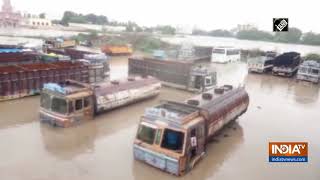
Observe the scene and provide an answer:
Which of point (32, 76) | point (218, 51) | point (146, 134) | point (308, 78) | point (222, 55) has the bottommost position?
point (146, 134)

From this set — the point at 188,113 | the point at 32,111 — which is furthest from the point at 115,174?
the point at 32,111

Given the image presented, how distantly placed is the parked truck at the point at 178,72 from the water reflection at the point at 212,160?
6006 mm

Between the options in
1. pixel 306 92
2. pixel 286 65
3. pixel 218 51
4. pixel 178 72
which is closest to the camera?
pixel 178 72

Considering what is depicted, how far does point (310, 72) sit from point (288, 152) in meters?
17.5

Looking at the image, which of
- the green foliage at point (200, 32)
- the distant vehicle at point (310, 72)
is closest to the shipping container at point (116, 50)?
the distant vehicle at point (310, 72)

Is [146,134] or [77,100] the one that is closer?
[146,134]

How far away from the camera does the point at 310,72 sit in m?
25.4

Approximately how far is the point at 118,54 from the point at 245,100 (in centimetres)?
2688

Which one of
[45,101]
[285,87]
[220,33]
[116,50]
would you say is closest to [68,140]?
[45,101]

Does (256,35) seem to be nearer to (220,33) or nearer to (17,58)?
(220,33)

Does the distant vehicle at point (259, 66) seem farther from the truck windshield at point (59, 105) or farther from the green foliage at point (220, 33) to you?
the green foliage at point (220, 33)

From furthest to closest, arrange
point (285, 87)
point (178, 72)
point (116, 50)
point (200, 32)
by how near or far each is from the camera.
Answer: point (200, 32), point (116, 50), point (285, 87), point (178, 72)

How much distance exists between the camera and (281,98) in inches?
768

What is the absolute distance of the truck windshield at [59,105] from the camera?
11422 millimetres
